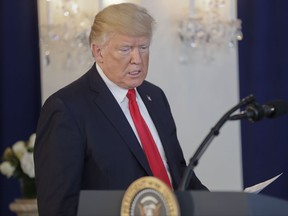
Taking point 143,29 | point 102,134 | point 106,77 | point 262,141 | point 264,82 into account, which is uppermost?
point 143,29

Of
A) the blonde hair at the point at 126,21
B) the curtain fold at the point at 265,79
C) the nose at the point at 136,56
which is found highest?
the blonde hair at the point at 126,21

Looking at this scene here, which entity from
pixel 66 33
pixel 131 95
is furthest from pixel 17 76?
pixel 131 95

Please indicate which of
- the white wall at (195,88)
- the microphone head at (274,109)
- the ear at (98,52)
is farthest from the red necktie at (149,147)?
the white wall at (195,88)

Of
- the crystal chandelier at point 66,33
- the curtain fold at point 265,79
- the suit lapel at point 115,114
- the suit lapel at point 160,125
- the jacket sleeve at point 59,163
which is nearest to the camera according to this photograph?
the jacket sleeve at point 59,163

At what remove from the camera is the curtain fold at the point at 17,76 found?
11.8 ft

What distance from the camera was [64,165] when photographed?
1.87 metres

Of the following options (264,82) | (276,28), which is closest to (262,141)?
(264,82)

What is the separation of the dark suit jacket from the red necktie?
1.5 inches

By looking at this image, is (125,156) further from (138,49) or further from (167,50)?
(167,50)

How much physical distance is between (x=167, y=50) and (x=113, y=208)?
206cm

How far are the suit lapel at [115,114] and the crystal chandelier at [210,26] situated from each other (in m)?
1.39

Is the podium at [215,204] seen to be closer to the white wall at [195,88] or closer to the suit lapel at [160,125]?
the suit lapel at [160,125]

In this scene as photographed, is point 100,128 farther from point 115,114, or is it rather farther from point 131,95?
point 131,95

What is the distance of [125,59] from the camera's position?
1.97 meters
